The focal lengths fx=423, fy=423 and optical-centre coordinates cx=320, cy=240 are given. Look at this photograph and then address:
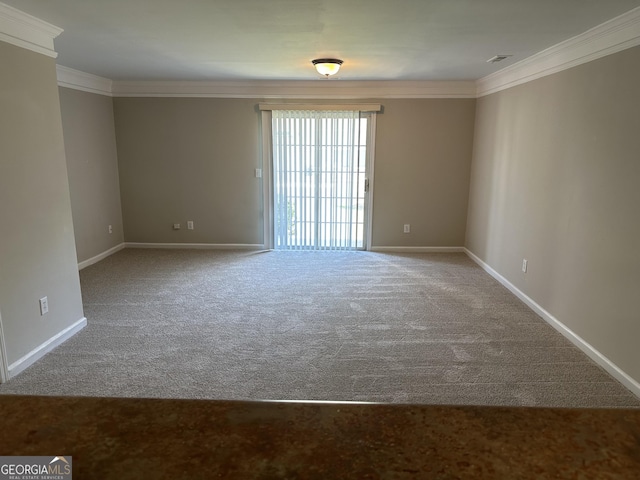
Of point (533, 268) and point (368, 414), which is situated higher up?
point (368, 414)

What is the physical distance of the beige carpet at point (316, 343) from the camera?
8.71 feet

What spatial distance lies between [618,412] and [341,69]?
4460mm

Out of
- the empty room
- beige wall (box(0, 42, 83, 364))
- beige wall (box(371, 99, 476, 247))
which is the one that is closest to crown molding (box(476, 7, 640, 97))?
the empty room

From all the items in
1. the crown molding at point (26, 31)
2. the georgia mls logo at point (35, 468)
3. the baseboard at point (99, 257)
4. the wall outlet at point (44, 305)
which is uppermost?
the crown molding at point (26, 31)

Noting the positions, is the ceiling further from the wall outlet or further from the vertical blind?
the wall outlet

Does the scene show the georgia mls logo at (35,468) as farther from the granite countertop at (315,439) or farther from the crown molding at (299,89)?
the crown molding at (299,89)

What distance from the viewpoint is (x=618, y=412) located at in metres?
0.61

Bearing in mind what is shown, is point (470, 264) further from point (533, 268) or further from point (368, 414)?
point (368, 414)

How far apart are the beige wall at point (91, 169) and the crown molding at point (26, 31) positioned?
74.3 inches

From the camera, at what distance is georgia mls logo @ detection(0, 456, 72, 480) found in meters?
0.49

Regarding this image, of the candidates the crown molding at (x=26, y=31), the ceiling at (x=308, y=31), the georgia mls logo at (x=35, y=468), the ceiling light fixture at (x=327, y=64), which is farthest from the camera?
the ceiling light fixture at (x=327, y=64)

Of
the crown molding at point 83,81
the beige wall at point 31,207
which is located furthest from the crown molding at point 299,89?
the beige wall at point 31,207

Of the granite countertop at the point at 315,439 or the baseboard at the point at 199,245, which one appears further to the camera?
the baseboard at the point at 199,245

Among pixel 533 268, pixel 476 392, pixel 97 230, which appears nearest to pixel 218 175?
pixel 97 230
